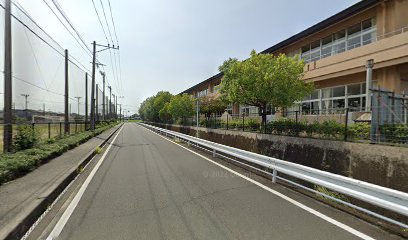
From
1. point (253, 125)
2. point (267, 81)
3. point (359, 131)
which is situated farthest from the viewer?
point (253, 125)

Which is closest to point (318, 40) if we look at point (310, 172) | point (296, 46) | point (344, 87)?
point (296, 46)

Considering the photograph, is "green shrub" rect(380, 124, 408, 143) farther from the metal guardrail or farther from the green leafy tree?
the green leafy tree

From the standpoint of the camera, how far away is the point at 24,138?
12117 mm

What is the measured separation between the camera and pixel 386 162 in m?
7.66

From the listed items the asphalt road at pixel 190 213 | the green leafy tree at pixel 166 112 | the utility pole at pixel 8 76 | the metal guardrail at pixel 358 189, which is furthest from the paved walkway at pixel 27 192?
the green leafy tree at pixel 166 112

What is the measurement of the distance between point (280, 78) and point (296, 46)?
15.1m

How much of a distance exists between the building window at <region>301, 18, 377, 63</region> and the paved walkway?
20577 mm

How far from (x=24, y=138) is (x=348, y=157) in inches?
486

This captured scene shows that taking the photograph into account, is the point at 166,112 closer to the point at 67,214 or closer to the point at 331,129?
the point at 331,129

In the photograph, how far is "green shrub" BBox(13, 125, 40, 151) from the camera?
11.9 metres

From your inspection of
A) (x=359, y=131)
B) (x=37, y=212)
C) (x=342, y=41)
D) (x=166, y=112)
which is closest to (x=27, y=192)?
(x=37, y=212)

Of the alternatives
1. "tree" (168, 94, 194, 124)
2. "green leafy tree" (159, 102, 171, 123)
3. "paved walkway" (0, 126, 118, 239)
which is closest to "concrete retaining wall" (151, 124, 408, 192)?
"paved walkway" (0, 126, 118, 239)

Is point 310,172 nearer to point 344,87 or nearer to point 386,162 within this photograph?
point 386,162

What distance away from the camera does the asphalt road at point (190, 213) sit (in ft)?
14.4
